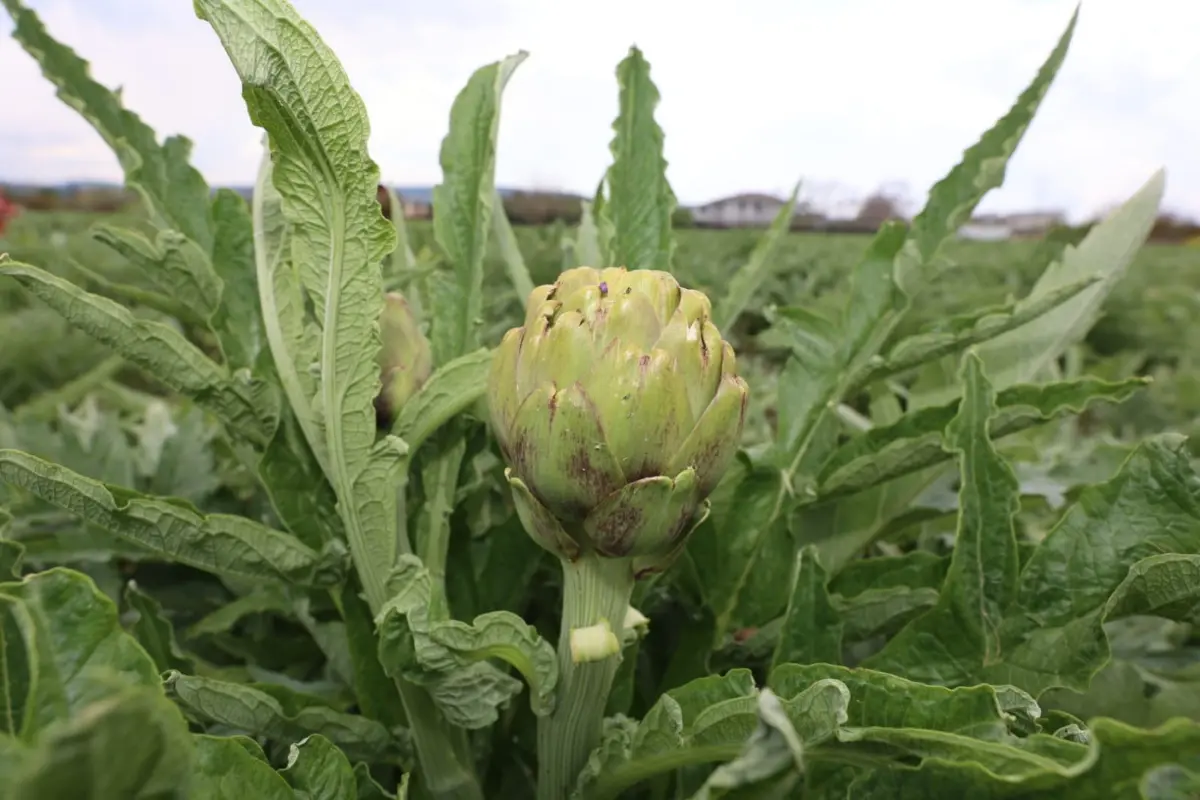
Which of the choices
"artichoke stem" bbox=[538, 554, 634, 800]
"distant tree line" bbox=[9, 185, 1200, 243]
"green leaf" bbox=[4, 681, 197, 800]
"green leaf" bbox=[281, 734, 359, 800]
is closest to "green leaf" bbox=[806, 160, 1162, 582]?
"artichoke stem" bbox=[538, 554, 634, 800]

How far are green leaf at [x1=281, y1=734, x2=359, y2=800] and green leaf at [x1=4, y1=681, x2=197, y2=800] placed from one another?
0.39ft

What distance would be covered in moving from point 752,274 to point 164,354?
1.15ft

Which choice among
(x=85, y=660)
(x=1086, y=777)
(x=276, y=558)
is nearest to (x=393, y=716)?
(x=276, y=558)

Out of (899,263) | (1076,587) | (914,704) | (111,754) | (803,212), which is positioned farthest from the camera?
(803,212)

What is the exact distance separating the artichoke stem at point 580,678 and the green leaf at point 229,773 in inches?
4.9

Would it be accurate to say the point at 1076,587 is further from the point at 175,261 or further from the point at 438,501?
the point at 175,261

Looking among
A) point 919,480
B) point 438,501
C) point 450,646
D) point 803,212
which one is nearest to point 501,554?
point 438,501

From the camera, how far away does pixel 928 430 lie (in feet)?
1.71

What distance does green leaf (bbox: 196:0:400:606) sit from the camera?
309 mm

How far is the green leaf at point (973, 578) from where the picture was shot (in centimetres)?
43

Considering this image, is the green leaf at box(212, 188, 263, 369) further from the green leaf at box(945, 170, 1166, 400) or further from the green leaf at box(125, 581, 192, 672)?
the green leaf at box(945, 170, 1166, 400)

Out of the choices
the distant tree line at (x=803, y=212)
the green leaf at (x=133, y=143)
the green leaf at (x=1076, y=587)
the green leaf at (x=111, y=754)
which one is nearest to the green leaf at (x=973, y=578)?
the green leaf at (x=1076, y=587)

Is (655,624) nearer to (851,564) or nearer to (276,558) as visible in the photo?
(851,564)

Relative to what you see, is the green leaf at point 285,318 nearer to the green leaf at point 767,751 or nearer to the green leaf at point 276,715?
the green leaf at point 276,715
